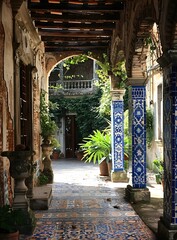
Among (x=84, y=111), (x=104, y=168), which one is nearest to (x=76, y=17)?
(x=104, y=168)

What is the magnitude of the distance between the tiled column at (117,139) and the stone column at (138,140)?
2.73 metres

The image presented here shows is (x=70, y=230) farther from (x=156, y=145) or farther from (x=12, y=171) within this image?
(x=156, y=145)

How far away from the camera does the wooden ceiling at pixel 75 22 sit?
7.58m

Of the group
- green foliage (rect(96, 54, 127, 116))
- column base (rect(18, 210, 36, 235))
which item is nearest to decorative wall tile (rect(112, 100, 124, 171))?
green foliage (rect(96, 54, 127, 116))

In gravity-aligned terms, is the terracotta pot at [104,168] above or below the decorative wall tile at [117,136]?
below

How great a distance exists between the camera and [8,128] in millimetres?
5789

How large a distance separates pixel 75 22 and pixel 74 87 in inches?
453

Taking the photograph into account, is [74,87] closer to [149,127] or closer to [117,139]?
[149,127]

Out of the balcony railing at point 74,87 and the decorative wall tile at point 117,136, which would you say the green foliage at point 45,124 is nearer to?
the decorative wall tile at point 117,136

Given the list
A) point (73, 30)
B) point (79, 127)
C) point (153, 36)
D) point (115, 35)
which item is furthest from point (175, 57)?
point (79, 127)

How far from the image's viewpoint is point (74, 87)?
806 inches

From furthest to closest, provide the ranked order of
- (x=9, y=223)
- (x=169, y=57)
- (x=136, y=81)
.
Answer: (x=136, y=81) → (x=169, y=57) → (x=9, y=223)

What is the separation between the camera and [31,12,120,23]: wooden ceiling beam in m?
8.22

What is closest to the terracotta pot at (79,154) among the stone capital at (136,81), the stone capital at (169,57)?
the stone capital at (136,81)
